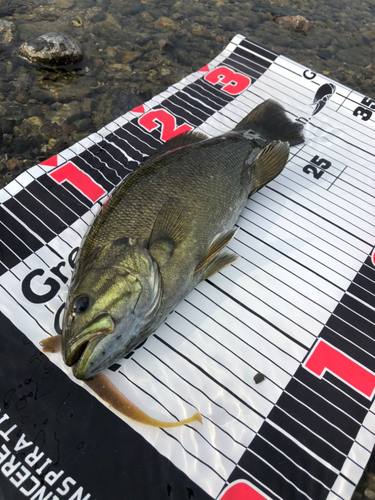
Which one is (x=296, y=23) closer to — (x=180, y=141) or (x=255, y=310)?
(x=180, y=141)

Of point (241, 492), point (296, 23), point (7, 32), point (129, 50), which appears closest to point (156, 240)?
point (241, 492)

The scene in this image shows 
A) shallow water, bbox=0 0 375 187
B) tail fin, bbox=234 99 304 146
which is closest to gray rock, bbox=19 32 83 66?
shallow water, bbox=0 0 375 187

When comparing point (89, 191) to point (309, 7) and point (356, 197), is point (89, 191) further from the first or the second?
point (309, 7)

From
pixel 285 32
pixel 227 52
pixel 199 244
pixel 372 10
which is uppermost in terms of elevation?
pixel 372 10

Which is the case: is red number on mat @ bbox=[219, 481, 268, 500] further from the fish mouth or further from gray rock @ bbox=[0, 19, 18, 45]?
gray rock @ bbox=[0, 19, 18, 45]

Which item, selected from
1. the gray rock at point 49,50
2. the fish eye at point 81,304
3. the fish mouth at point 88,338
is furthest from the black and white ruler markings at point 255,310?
the gray rock at point 49,50

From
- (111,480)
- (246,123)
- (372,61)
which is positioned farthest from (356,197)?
(372,61)

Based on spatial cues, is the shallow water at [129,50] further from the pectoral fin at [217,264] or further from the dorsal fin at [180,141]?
the pectoral fin at [217,264]
